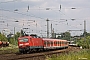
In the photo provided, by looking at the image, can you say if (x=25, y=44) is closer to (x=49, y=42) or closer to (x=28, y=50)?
(x=28, y=50)

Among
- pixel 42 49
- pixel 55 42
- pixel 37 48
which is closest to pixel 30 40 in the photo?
pixel 37 48

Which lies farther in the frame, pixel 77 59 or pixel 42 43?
pixel 42 43

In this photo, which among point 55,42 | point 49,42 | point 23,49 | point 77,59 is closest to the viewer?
point 77,59

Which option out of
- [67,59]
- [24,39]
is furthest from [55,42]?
[67,59]

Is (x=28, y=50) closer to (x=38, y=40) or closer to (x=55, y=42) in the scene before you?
(x=38, y=40)

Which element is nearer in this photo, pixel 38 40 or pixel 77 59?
pixel 77 59

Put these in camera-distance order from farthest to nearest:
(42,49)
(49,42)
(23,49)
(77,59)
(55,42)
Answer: (55,42) → (49,42) → (42,49) → (23,49) → (77,59)

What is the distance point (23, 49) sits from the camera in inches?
1598

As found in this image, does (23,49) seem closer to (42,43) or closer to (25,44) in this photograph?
(25,44)

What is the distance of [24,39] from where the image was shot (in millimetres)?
41719

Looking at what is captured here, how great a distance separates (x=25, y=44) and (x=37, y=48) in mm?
4981

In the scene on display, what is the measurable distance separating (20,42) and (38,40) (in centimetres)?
516

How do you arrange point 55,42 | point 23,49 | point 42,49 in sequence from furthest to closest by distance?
point 55,42, point 42,49, point 23,49

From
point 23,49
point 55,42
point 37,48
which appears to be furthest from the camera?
point 55,42
